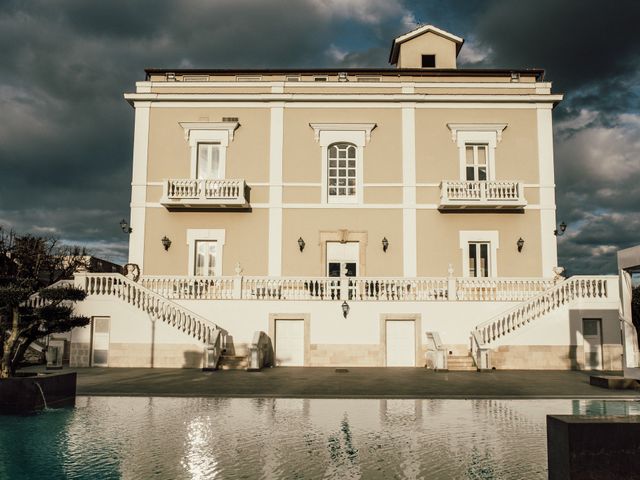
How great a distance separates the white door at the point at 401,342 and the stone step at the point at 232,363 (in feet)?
18.4

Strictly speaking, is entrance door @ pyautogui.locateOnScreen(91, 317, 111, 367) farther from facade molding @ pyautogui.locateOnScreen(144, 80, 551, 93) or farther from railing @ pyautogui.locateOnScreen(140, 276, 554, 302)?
facade molding @ pyautogui.locateOnScreen(144, 80, 551, 93)

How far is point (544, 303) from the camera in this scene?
2062 centimetres

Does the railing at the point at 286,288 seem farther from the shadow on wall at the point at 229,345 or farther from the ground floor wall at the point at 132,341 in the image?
the ground floor wall at the point at 132,341

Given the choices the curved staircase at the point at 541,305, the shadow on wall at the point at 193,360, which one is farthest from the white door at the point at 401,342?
the shadow on wall at the point at 193,360

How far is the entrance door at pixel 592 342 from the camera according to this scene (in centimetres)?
2039

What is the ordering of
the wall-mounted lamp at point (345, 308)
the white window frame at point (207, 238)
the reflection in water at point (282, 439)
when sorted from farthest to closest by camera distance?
the white window frame at point (207, 238)
the wall-mounted lamp at point (345, 308)
the reflection in water at point (282, 439)

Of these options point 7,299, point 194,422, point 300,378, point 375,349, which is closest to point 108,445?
point 194,422

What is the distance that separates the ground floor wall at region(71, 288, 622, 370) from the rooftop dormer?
14.5 meters

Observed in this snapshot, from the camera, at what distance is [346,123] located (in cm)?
2488

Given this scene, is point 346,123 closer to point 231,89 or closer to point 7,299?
point 231,89

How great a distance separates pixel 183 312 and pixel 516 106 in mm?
17476

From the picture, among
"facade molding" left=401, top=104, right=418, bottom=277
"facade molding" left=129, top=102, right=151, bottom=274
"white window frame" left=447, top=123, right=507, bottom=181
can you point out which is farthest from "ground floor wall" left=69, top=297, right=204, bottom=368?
"white window frame" left=447, top=123, right=507, bottom=181

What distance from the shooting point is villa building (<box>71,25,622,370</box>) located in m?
21.2

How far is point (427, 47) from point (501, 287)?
1458 cm
